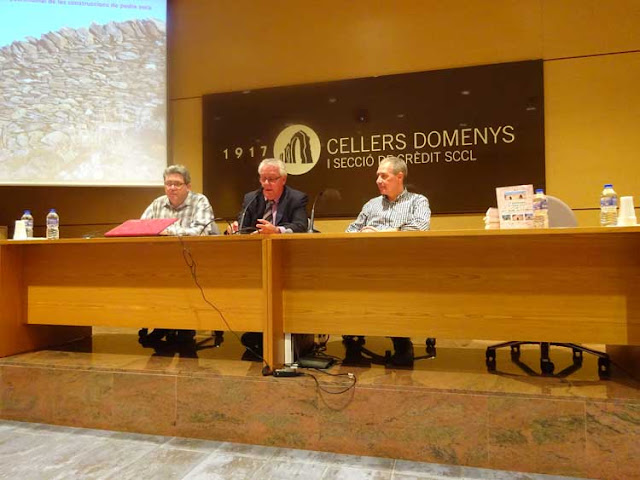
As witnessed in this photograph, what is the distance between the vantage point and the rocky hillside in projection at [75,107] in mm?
3699

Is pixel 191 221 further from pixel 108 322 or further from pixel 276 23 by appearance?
pixel 276 23

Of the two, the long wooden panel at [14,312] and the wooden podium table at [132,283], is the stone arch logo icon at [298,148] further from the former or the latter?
the long wooden panel at [14,312]

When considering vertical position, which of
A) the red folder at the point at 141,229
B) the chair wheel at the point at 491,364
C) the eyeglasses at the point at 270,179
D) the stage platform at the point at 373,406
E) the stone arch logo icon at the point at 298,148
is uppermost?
the stone arch logo icon at the point at 298,148

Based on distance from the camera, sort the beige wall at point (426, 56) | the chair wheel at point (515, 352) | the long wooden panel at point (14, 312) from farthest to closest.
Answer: the beige wall at point (426, 56)
the long wooden panel at point (14, 312)
the chair wheel at point (515, 352)

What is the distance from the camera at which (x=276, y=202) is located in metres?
2.71

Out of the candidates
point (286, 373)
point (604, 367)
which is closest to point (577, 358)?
point (604, 367)

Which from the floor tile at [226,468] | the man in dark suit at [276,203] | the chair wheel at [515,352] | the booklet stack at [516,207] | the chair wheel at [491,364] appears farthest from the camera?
the man in dark suit at [276,203]

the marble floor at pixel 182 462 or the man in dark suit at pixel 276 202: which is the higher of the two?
the man in dark suit at pixel 276 202

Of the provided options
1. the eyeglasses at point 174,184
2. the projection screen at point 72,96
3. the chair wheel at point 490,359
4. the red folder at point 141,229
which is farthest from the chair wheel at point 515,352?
the projection screen at point 72,96

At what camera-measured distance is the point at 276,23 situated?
3816mm

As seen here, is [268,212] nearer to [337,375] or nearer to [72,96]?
[337,375]

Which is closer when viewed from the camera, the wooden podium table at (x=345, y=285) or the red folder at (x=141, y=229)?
the wooden podium table at (x=345, y=285)

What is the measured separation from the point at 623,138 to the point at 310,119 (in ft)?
7.55

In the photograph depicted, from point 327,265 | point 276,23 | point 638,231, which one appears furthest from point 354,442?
point 276,23
